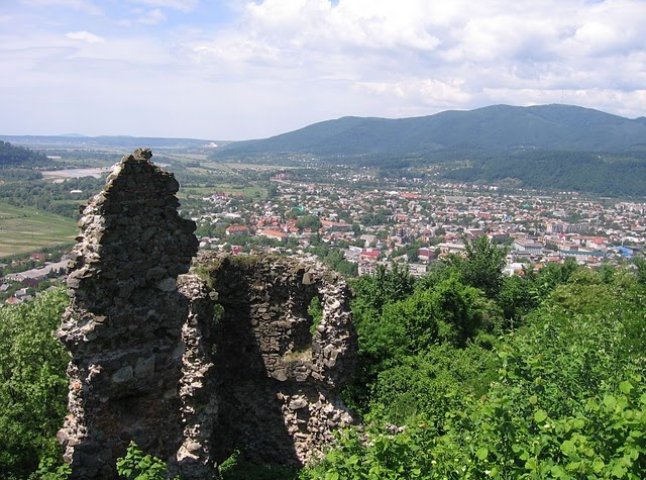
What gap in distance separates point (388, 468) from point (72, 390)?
5548 millimetres

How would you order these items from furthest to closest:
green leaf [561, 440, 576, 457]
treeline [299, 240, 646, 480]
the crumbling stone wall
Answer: the crumbling stone wall
treeline [299, 240, 646, 480]
green leaf [561, 440, 576, 457]

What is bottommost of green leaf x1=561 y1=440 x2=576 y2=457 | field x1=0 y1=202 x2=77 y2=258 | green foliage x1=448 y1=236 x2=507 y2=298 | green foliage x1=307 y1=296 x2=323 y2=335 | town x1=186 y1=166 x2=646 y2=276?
town x1=186 y1=166 x2=646 y2=276

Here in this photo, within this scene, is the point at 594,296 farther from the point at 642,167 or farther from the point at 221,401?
the point at 642,167

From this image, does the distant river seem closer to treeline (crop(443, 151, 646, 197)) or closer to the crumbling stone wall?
the crumbling stone wall

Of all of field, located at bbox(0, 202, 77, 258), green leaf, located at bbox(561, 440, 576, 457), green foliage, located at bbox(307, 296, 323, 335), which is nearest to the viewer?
green leaf, located at bbox(561, 440, 576, 457)

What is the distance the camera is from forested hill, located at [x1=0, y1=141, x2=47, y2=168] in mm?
150000

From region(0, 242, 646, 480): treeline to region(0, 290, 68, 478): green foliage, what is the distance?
0.02 m

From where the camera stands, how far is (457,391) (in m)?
10.7

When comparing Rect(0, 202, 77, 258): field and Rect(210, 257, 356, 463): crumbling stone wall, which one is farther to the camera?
Rect(0, 202, 77, 258): field

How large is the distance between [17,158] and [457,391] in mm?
171419

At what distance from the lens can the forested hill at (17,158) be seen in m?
150

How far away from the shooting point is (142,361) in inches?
368

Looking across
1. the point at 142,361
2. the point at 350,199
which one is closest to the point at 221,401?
the point at 142,361

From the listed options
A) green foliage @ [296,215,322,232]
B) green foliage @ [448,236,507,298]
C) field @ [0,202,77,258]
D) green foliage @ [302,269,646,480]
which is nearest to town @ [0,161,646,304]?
green foliage @ [296,215,322,232]
